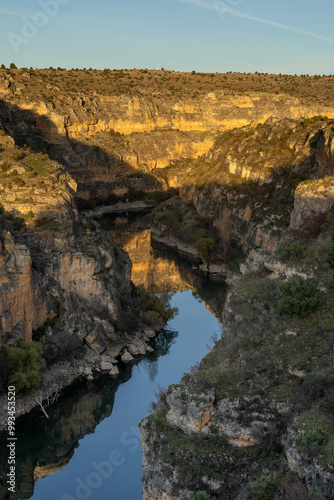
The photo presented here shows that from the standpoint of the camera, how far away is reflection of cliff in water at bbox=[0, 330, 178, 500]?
26.9m

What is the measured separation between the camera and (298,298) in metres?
19.2

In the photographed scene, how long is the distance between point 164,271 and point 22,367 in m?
33.4

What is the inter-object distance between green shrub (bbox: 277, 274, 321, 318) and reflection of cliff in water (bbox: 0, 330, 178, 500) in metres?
16.1

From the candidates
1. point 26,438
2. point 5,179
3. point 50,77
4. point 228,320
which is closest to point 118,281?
point 5,179

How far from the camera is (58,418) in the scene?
100.0ft

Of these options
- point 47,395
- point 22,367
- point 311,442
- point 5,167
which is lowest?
point 47,395

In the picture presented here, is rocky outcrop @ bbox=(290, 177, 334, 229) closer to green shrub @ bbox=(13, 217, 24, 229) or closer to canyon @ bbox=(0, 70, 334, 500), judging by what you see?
canyon @ bbox=(0, 70, 334, 500)

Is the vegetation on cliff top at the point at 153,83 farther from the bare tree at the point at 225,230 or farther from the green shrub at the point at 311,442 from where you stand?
the green shrub at the point at 311,442

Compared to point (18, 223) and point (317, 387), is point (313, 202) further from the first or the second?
point (18, 223)

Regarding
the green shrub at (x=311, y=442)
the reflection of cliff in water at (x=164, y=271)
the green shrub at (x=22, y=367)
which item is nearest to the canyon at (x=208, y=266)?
the green shrub at (x=311, y=442)

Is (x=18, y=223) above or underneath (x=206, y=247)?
above

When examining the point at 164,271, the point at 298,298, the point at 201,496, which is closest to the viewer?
the point at 201,496

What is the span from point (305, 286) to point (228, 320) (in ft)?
14.1

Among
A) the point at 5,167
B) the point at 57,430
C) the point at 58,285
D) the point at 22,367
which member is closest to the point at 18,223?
the point at 58,285
